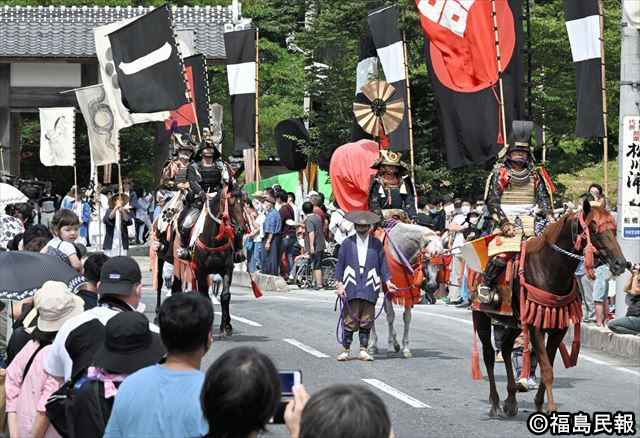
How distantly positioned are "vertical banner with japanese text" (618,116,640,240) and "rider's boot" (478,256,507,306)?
5.39m

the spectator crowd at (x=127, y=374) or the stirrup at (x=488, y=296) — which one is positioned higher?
the spectator crowd at (x=127, y=374)

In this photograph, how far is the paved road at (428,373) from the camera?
483 inches

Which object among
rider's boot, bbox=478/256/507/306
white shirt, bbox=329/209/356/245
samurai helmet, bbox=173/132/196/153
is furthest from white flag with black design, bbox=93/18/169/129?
rider's boot, bbox=478/256/507/306

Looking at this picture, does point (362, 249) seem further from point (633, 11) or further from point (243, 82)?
point (243, 82)

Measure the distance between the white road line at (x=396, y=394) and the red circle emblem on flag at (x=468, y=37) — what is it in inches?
384

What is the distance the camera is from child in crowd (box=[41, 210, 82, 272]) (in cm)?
1197

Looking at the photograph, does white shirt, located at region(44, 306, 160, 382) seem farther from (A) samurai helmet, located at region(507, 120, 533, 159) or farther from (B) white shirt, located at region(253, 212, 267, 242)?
(B) white shirt, located at region(253, 212, 267, 242)

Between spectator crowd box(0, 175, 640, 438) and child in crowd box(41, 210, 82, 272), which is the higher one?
child in crowd box(41, 210, 82, 272)

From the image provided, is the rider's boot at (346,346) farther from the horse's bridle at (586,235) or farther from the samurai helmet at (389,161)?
the horse's bridle at (586,235)

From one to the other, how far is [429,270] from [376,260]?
1.54m

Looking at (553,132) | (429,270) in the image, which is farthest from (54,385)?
(553,132)

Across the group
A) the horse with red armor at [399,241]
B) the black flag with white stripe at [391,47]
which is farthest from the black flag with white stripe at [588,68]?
the black flag with white stripe at [391,47]

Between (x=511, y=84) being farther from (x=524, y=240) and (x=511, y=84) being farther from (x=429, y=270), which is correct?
(x=524, y=240)

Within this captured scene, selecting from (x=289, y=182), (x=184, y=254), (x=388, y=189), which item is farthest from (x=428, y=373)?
(x=289, y=182)
